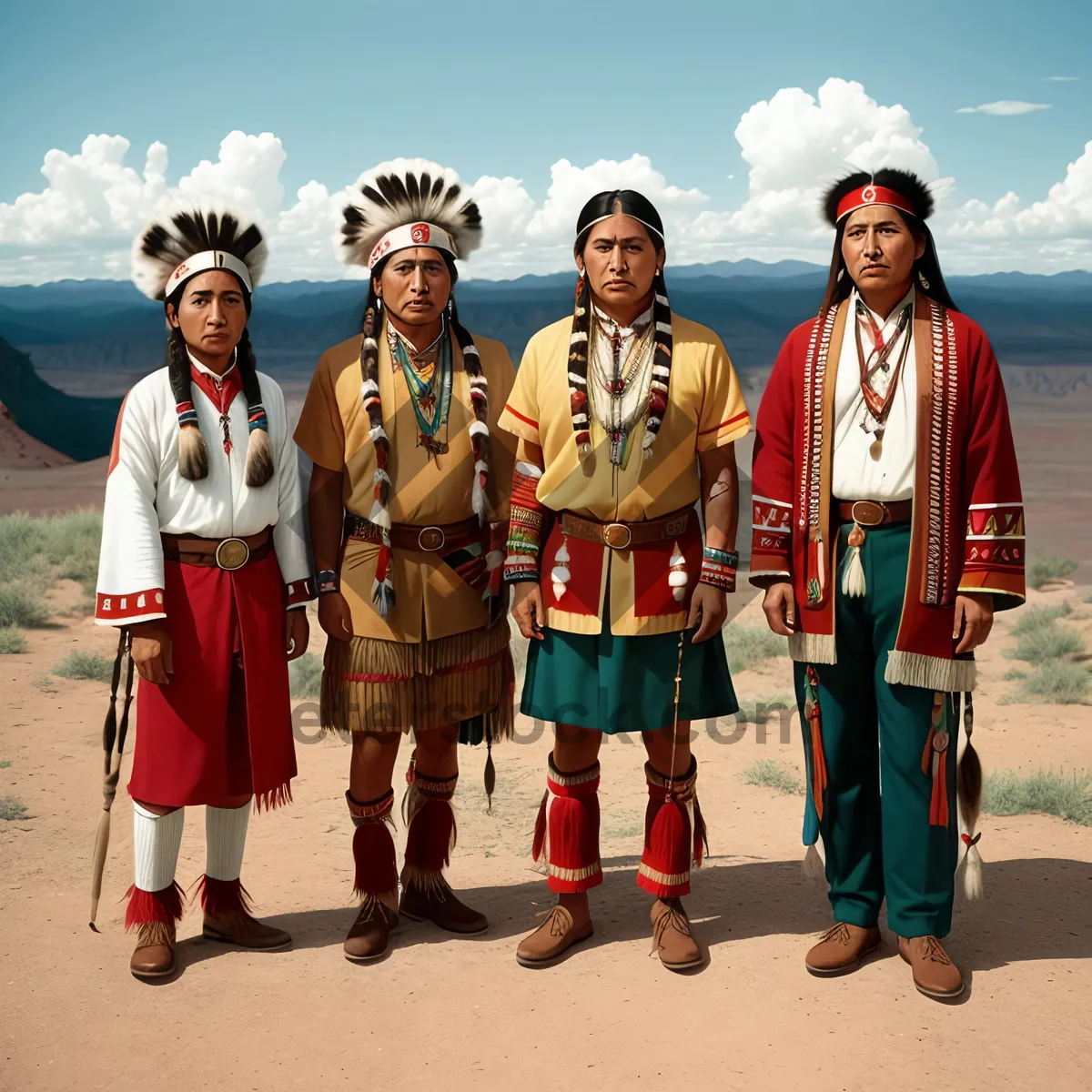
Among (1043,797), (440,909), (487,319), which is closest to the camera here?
(440,909)

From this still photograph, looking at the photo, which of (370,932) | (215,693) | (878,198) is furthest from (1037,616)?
(215,693)

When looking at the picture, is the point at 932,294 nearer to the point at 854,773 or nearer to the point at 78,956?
the point at 854,773

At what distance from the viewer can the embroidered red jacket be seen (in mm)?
3537

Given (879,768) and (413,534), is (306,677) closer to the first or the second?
(413,534)

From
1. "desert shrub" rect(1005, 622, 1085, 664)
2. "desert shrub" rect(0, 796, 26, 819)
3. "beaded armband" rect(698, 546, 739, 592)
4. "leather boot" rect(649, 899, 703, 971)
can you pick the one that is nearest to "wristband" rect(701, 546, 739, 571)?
"beaded armband" rect(698, 546, 739, 592)

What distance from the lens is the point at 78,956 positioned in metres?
4.18

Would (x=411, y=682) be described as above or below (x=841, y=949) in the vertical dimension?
above

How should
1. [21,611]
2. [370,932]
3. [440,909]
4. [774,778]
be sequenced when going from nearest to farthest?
[370,932] < [440,909] < [774,778] < [21,611]

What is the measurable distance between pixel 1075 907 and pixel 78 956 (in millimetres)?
3500

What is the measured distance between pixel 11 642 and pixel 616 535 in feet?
23.2

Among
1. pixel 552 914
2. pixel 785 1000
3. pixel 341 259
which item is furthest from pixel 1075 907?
pixel 341 259

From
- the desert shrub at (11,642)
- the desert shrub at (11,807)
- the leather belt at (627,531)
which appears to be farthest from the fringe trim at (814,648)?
the desert shrub at (11,642)

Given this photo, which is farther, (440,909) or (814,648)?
(440,909)

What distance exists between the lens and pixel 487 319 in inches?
1927
